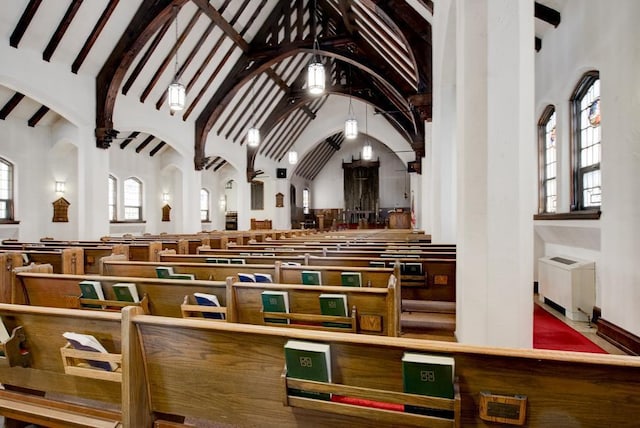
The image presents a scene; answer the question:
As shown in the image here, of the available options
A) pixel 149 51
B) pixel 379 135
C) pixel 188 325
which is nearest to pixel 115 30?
pixel 149 51

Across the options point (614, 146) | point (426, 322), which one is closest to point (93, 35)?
point (426, 322)

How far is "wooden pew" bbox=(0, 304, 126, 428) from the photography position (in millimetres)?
1252

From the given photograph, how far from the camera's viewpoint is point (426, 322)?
2.83 metres

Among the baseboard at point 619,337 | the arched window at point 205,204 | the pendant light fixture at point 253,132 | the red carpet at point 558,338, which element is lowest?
the red carpet at point 558,338

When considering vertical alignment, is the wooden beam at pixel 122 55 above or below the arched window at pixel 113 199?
above

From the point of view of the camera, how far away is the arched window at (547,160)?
5.12 meters

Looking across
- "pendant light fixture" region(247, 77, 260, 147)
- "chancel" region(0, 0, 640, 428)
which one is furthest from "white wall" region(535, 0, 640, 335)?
"pendant light fixture" region(247, 77, 260, 147)

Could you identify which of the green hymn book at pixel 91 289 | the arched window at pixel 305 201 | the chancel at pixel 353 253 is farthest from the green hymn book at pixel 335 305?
the arched window at pixel 305 201

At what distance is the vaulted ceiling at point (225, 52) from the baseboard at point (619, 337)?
3.58 m

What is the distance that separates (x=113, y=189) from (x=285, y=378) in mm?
11312

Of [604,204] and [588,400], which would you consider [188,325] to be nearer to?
[588,400]

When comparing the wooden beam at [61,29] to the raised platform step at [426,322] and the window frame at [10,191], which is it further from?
the raised platform step at [426,322]

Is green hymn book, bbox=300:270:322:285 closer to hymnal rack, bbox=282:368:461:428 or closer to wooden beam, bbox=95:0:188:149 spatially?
hymnal rack, bbox=282:368:461:428

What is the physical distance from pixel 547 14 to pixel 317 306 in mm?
4703
